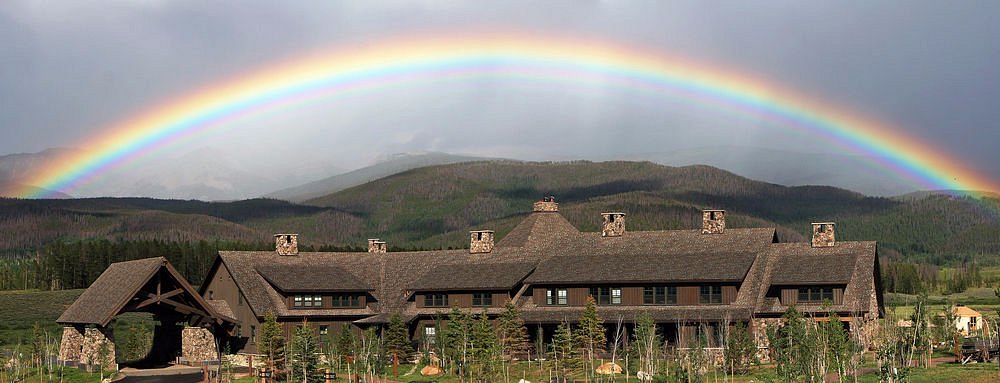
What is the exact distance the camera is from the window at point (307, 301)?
209 ft

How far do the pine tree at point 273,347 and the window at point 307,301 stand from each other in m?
9.85

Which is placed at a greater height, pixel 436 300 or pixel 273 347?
pixel 436 300

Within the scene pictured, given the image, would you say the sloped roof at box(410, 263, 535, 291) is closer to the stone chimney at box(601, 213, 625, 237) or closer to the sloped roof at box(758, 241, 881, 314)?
the stone chimney at box(601, 213, 625, 237)

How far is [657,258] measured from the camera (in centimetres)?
6088

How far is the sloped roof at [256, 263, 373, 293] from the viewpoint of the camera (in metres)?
63.5

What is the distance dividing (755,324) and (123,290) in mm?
29943

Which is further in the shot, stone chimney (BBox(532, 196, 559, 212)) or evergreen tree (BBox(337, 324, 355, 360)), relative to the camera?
stone chimney (BBox(532, 196, 559, 212))

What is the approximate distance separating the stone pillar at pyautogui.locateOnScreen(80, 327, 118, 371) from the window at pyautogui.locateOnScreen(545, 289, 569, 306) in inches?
851

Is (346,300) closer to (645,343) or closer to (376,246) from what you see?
(376,246)

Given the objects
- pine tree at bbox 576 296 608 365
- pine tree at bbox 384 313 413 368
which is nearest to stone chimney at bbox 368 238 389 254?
pine tree at bbox 384 313 413 368

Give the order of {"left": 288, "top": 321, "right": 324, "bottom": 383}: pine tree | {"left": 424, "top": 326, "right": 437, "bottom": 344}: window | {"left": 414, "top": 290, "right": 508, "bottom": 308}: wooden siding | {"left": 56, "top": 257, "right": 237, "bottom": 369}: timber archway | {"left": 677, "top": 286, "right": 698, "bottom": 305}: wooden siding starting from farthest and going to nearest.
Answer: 1. {"left": 414, "top": 290, "right": 508, "bottom": 308}: wooden siding
2. {"left": 424, "top": 326, "right": 437, "bottom": 344}: window
3. {"left": 677, "top": 286, "right": 698, "bottom": 305}: wooden siding
4. {"left": 56, "top": 257, "right": 237, "bottom": 369}: timber archway
5. {"left": 288, "top": 321, "right": 324, "bottom": 383}: pine tree

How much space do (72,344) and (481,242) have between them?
23320mm

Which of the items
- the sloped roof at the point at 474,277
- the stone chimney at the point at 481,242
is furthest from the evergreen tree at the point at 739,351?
the stone chimney at the point at 481,242

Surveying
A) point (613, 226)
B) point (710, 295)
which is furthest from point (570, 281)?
point (613, 226)
